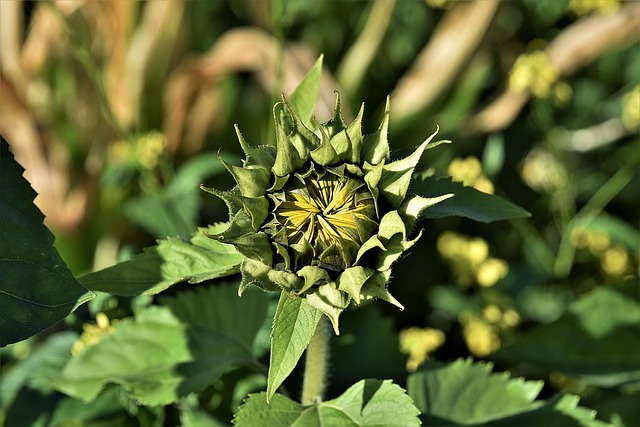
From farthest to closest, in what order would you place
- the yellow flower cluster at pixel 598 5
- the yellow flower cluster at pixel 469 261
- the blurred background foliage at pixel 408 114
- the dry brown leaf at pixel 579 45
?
the dry brown leaf at pixel 579 45 → the yellow flower cluster at pixel 598 5 → the blurred background foliage at pixel 408 114 → the yellow flower cluster at pixel 469 261

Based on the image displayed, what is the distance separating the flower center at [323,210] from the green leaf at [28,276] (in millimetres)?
226

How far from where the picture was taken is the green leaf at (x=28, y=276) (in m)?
0.80

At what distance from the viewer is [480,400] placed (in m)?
1.12

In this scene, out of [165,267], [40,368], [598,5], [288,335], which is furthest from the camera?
[598,5]

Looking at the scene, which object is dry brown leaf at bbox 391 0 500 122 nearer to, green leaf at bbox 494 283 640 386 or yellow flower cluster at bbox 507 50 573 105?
yellow flower cluster at bbox 507 50 573 105

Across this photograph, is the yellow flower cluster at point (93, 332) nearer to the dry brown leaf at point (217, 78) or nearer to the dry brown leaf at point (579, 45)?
the dry brown leaf at point (217, 78)

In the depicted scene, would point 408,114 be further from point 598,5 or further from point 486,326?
point 486,326

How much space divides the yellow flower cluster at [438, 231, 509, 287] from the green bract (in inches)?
39.4

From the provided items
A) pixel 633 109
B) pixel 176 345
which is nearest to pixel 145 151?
pixel 176 345

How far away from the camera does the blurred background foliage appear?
188cm

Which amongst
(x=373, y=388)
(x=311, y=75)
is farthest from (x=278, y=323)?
(x=311, y=75)

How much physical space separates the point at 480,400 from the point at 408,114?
1397mm

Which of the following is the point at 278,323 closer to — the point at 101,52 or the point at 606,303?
the point at 606,303

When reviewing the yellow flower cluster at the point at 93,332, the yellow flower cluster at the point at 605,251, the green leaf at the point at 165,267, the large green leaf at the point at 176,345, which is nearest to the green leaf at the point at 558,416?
the large green leaf at the point at 176,345
